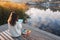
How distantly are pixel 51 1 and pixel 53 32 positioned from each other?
16.4m

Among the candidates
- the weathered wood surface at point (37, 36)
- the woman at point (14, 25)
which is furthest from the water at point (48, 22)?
the woman at point (14, 25)

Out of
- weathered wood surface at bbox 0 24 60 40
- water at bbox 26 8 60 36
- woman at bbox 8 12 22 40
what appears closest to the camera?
woman at bbox 8 12 22 40

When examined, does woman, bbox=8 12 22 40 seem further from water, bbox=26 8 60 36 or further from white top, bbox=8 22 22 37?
water, bbox=26 8 60 36

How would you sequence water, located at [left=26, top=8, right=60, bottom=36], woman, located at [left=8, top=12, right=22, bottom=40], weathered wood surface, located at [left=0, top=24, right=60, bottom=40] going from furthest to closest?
water, located at [left=26, top=8, right=60, bottom=36]
weathered wood surface, located at [left=0, top=24, right=60, bottom=40]
woman, located at [left=8, top=12, right=22, bottom=40]

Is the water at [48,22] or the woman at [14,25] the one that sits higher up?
the woman at [14,25]

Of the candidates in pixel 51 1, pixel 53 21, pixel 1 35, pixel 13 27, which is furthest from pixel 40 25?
pixel 51 1

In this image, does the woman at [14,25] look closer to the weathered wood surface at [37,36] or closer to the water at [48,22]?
the weathered wood surface at [37,36]

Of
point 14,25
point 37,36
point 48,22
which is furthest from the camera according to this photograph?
point 48,22

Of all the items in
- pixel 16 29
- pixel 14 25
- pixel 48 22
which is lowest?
pixel 48 22

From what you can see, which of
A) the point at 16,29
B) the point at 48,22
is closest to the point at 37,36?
the point at 48,22

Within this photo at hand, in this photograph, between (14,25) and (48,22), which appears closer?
(14,25)

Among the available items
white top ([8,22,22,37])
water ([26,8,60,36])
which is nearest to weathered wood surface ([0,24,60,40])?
white top ([8,22,22,37])

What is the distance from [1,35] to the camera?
5.48 m

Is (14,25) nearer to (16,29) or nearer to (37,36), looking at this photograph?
(16,29)
